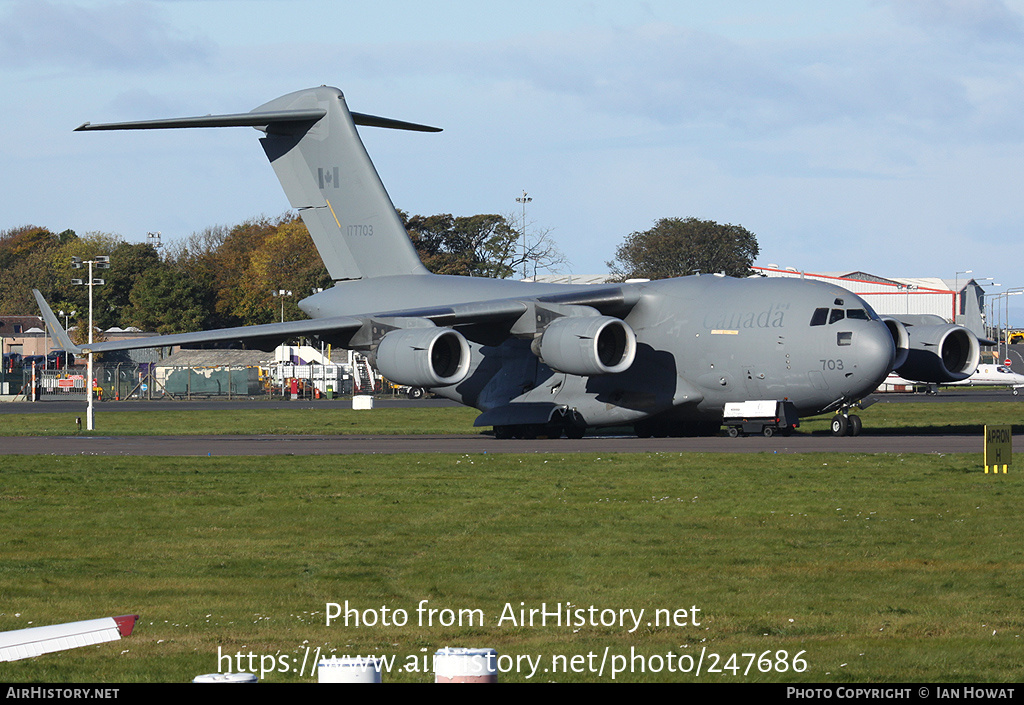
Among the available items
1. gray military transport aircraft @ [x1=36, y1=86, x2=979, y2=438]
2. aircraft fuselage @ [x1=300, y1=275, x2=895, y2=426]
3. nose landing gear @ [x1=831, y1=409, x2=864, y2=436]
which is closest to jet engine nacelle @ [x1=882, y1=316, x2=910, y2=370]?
gray military transport aircraft @ [x1=36, y1=86, x2=979, y2=438]

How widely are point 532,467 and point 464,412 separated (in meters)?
25.5

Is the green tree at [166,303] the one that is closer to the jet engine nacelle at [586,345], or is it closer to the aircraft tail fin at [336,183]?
the aircraft tail fin at [336,183]

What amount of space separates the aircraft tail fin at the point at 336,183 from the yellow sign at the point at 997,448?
1725 centimetres

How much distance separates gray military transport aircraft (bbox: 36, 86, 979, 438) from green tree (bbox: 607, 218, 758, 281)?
238 feet

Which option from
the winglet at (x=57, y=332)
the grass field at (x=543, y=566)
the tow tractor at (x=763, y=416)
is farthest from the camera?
the winglet at (x=57, y=332)

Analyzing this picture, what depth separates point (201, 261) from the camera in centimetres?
12125

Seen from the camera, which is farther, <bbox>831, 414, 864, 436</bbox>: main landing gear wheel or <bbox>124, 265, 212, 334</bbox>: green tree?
<bbox>124, 265, 212, 334</bbox>: green tree

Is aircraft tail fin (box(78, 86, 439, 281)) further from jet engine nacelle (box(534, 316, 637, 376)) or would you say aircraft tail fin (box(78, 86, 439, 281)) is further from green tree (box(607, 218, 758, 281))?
green tree (box(607, 218, 758, 281))

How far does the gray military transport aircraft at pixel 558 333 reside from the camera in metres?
25.4

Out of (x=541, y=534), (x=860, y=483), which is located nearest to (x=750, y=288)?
(x=860, y=483)

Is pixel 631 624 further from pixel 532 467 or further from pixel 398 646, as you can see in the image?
pixel 532 467

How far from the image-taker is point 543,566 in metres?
10.6

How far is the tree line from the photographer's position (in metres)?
98.1

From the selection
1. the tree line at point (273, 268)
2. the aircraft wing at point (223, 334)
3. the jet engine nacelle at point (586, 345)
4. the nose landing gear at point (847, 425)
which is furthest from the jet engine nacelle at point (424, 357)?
the tree line at point (273, 268)
